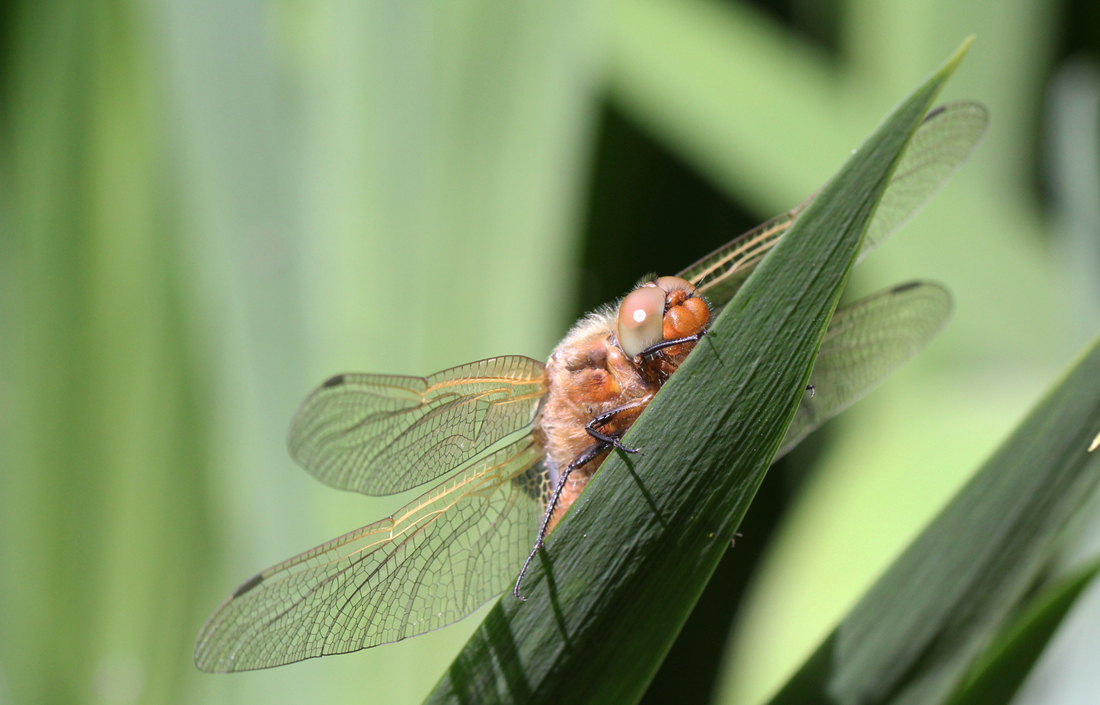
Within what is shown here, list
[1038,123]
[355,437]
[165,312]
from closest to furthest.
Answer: [355,437], [165,312], [1038,123]

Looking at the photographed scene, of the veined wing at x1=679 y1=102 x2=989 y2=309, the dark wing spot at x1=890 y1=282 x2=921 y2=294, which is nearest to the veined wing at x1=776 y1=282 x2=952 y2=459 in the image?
the dark wing spot at x1=890 y1=282 x2=921 y2=294

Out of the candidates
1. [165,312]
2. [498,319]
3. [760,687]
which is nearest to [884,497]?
[760,687]

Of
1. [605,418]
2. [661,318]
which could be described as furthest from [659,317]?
[605,418]

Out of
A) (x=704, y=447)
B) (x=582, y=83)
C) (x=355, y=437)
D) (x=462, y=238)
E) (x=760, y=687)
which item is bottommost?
(x=760, y=687)

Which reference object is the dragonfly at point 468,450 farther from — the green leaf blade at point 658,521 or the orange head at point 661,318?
the green leaf blade at point 658,521

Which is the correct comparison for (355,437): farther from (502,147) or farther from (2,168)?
(2,168)

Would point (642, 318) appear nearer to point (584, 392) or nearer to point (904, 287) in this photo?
point (584, 392)

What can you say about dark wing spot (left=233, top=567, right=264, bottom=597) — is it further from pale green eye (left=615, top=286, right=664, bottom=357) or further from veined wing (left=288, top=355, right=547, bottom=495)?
pale green eye (left=615, top=286, right=664, bottom=357)
